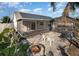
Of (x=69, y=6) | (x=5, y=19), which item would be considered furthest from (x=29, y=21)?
(x=69, y=6)

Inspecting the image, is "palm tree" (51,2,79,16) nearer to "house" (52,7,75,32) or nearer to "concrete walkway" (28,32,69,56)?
"house" (52,7,75,32)

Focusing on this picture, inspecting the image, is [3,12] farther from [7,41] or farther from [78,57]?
[78,57]

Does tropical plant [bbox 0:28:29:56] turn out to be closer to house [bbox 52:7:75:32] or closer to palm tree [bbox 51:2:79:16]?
house [bbox 52:7:75:32]

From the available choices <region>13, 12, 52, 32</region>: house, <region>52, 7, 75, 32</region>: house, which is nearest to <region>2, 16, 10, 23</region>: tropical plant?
<region>13, 12, 52, 32</region>: house

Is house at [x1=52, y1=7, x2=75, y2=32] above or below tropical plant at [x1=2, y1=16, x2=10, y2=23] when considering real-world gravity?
below

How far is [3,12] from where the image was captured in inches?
55.3

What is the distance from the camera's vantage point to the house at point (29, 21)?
1.40 m

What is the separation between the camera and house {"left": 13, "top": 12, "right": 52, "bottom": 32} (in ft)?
4.58

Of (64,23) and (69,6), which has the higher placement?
(69,6)

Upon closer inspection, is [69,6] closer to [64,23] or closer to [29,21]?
[64,23]

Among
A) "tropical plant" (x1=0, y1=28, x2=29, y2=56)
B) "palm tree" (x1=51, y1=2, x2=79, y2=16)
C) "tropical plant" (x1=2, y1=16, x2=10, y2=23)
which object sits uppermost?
"palm tree" (x1=51, y1=2, x2=79, y2=16)

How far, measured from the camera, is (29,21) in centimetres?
140

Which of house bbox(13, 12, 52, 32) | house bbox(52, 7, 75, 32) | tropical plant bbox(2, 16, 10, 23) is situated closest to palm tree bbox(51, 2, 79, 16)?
house bbox(52, 7, 75, 32)

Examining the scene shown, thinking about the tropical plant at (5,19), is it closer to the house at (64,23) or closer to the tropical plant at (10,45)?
the tropical plant at (10,45)
